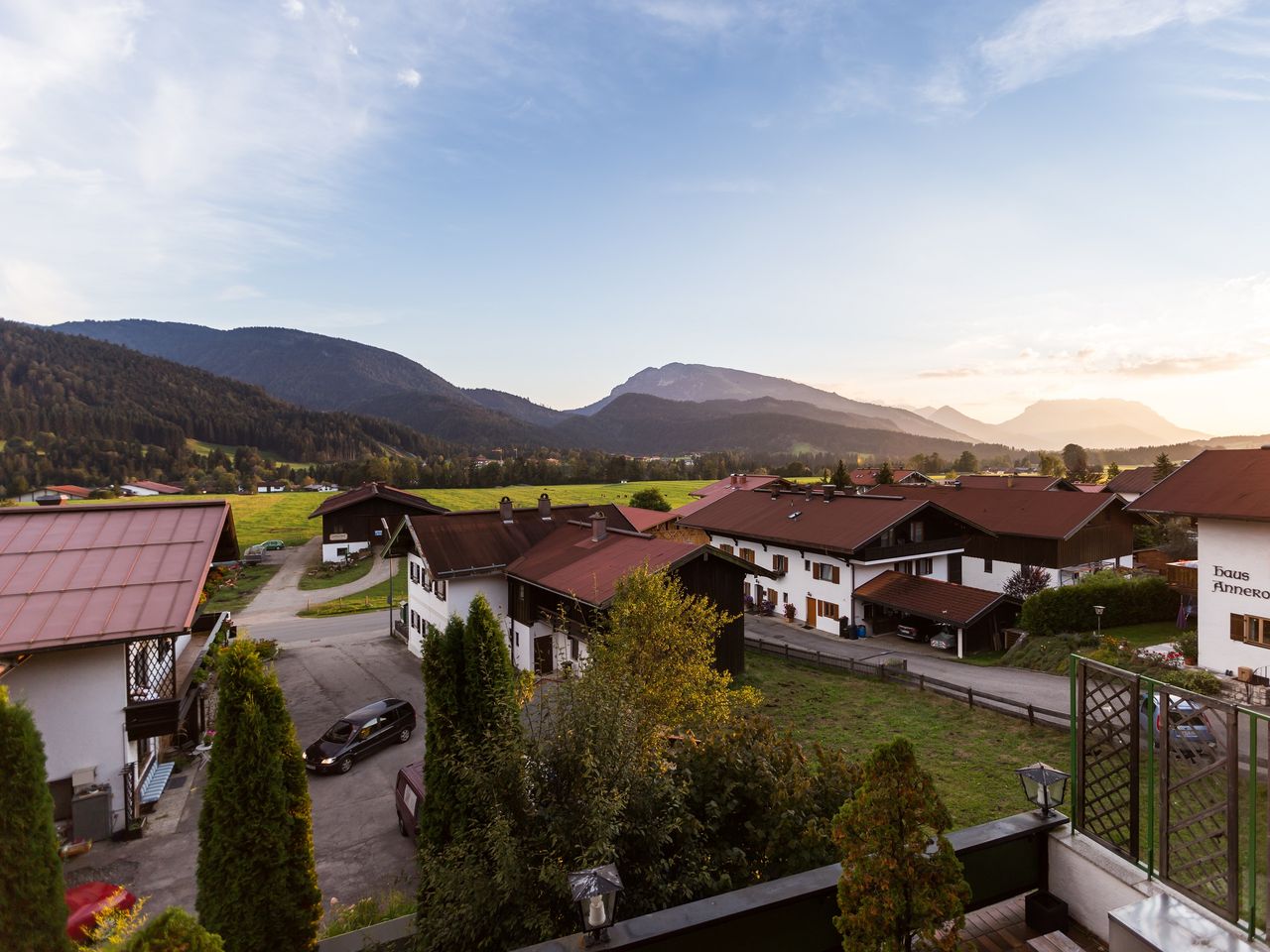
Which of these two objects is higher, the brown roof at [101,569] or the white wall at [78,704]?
the brown roof at [101,569]

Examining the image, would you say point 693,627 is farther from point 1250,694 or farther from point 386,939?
point 1250,694

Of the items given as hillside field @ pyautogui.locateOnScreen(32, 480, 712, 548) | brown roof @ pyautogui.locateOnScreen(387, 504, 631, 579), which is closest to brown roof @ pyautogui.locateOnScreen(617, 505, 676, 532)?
hillside field @ pyautogui.locateOnScreen(32, 480, 712, 548)

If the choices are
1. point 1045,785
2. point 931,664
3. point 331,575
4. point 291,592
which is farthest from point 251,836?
point 331,575

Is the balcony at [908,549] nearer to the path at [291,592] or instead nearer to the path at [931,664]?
the path at [931,664]

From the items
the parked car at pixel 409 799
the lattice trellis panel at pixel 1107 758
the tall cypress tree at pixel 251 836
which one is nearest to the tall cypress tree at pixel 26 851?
the tall cypress tree at pixel 251 836

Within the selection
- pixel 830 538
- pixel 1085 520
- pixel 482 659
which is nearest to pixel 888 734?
pixel 482 659

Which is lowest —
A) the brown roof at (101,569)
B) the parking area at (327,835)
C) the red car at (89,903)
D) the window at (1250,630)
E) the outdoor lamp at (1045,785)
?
the parking area at (327,835)
